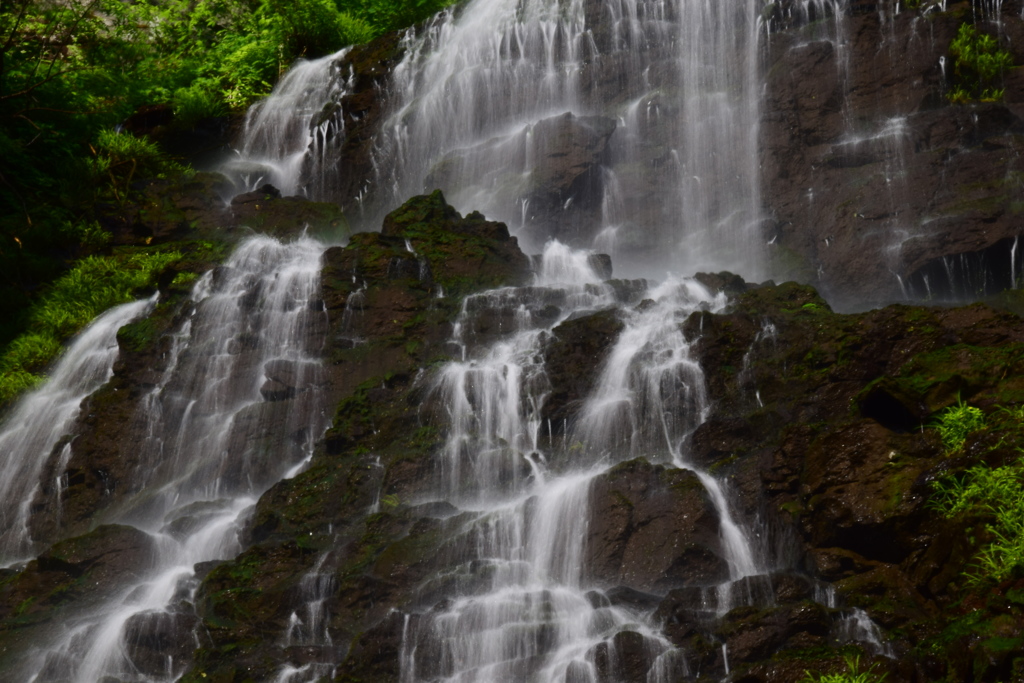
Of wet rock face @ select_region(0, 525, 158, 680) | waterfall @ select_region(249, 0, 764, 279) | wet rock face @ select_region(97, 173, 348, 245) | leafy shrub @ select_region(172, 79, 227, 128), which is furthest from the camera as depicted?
leafy shrub @ select_region(172, 79, 227, 128)

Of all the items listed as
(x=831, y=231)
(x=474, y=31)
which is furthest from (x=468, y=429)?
(x=474, y=31)

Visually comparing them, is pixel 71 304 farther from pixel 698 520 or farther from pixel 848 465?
pixel 848 465

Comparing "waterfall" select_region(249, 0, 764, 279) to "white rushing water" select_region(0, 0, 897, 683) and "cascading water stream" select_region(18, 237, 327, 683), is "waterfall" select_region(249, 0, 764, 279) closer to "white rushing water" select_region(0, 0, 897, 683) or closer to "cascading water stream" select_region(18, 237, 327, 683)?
"white rushing water" select_region(0, 0, 897, 683)

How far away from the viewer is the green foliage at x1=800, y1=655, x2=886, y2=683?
5.17 m

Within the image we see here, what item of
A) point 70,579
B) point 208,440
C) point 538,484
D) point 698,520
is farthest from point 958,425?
point 70,579

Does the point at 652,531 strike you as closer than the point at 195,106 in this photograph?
Yes

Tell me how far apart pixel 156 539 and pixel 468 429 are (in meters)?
3.39

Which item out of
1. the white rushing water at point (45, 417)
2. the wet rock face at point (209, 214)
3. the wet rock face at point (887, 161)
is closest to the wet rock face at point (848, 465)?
the wet rock face at point (887, 161)

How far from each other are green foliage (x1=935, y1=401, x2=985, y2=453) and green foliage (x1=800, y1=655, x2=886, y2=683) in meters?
1.99

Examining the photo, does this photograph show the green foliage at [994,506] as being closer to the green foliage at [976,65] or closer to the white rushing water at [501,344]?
the white rushing water at [501,344]

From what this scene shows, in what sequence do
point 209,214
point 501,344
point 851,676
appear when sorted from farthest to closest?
point 209,214
point 501,344
point 851,676

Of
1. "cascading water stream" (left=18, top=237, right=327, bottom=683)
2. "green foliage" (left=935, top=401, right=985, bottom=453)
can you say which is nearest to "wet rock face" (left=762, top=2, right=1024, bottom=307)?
"green foliage" (left=935, top=401, right=985, bottom=453)

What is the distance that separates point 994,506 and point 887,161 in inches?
318

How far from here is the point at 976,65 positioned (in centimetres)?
1270
